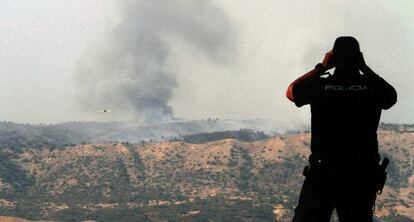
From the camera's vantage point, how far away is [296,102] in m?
7.30

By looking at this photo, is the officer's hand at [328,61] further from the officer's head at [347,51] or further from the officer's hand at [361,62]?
the officer's hand at [361,62]

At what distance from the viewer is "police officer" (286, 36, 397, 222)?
22.8 feet

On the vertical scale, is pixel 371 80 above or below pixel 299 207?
above

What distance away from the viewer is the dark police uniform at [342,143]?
22.8 ft

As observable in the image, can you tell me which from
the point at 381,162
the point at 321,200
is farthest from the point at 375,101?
the point at 321,200

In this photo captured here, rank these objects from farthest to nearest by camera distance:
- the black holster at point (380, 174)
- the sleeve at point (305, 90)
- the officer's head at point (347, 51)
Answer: the officer's head at point (347, 51) < the sleeve at point (305, 90) < the black holster at point (380, 174)

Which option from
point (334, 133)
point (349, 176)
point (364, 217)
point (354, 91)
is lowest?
point (364, 217)

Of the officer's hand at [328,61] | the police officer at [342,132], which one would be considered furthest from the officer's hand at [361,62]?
the officer's hand at [328,61]

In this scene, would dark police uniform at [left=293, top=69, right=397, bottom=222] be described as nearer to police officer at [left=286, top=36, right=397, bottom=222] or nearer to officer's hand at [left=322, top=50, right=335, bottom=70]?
police officer at [left=286, top=36, right=397, bottom=222]

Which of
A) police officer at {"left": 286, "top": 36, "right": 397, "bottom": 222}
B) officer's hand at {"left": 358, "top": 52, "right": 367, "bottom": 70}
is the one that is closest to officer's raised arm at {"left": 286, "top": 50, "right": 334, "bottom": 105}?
police officer at {"left": 286, "top": 36, "right": 397, "bottom": 222}

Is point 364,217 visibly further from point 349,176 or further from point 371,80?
point 371,80

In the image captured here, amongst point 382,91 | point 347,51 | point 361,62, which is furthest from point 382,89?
point 347,51

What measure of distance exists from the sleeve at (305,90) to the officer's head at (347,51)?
0.41 meters

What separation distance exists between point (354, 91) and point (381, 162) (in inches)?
31.8
